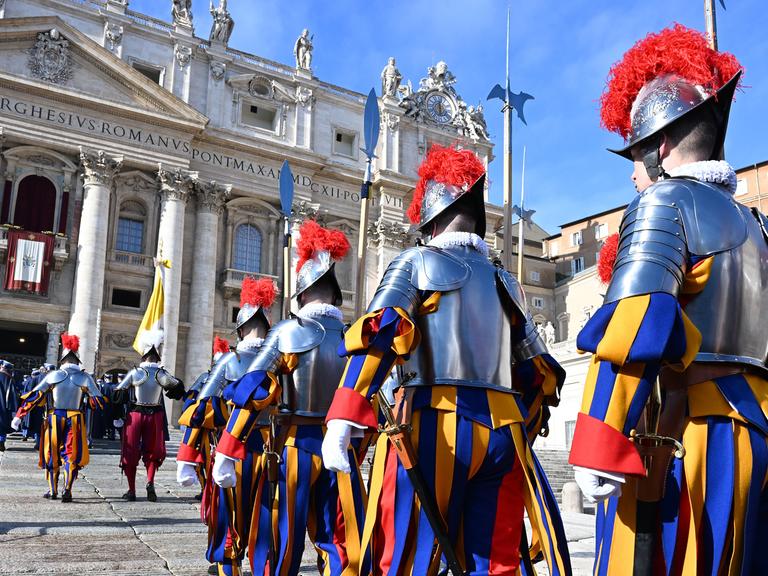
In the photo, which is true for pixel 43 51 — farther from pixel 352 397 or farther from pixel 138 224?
pixel 352 397

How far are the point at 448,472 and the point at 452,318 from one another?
2.36 ft

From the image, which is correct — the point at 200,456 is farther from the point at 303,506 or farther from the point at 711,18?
the point at 711,18

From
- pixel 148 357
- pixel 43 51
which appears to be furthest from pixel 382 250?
pixel 148 357

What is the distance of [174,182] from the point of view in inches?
1186

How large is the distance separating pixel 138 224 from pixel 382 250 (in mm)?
11504

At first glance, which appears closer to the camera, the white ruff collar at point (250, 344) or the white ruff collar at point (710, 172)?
the white ruff collar at point (710, 172)

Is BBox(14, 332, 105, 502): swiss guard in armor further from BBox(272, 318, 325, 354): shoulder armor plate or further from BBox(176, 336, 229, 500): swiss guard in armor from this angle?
BBox(272, 318, 325, 354): shoulder armor plate

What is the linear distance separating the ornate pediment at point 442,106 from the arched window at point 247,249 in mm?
11852

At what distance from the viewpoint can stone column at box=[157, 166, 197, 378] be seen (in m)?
28.9

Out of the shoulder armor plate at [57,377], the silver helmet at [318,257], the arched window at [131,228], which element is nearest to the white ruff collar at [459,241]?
the silver helmet at [318,257]

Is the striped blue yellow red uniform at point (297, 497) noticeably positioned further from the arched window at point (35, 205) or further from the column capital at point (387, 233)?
the column capital at point (387, 233)

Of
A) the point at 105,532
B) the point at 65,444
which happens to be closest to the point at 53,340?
the point at 65,444

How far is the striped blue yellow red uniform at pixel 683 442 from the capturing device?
2188 mm

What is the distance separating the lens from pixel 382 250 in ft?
116
